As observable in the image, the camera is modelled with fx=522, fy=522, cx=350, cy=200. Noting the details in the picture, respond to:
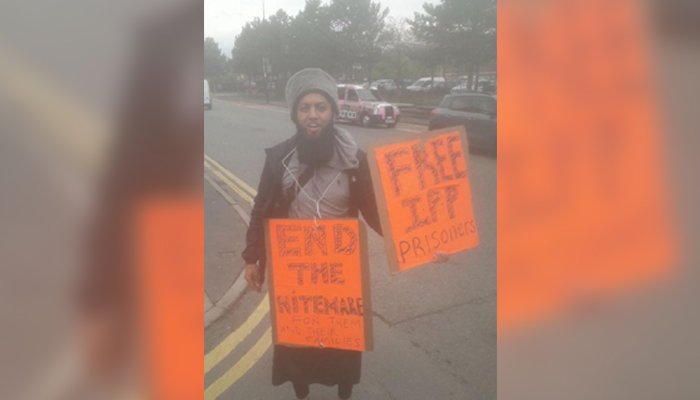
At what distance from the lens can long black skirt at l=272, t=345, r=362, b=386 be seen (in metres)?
2.24

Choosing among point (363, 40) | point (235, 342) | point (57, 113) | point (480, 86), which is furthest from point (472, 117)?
point (235, 342)

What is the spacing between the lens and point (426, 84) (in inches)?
90.1

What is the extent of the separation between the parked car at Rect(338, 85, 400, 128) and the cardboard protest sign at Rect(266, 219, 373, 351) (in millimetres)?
410

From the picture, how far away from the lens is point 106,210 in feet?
6.17

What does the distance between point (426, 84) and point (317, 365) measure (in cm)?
132

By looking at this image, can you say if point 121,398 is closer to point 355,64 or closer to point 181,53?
point 181,53

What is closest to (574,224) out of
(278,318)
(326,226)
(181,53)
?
(326,226)

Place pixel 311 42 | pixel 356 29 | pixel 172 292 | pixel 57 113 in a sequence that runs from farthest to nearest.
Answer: pixel 356 29, pixel 311 42, pixel 172 292, pixel 57 113

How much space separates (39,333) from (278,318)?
0.88 m

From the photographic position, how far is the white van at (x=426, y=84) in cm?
223

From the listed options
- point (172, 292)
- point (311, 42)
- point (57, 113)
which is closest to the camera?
point (57, 113)

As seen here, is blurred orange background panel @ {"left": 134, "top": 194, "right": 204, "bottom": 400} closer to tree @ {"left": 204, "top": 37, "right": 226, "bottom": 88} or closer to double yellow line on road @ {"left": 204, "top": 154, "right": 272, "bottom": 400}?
double yellow line on road @ {"left": 204, "top": 154, "right": 272, "bottom": 400}

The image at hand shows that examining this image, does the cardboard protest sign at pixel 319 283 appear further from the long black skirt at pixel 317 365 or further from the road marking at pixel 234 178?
the road marking at pixel 234 178

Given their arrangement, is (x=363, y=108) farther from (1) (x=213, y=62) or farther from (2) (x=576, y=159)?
(2) (x=576, y=159)
